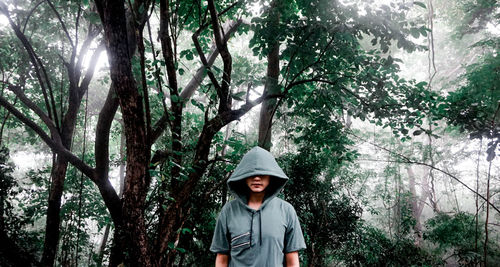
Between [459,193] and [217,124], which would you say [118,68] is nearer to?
[217,124]

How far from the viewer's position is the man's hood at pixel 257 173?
69.3 inches

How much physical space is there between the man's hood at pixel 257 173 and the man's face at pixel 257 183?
2.1 inches

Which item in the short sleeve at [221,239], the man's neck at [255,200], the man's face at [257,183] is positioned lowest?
the short sleeve at [221,239]

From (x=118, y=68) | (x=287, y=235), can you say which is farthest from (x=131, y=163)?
(x=287, y=235)

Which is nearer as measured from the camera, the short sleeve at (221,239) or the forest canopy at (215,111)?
the short sleeve at (221,239)

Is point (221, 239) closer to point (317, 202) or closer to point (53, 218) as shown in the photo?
point (53, 218)

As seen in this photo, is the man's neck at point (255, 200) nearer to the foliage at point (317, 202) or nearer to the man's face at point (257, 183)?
the man's face at point (257, 183)

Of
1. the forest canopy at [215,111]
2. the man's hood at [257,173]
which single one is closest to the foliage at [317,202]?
the forest canopy at [215,111]

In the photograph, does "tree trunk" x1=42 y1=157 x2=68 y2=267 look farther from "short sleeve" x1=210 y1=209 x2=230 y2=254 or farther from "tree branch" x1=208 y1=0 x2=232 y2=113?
"short sleeve" x1=210 y1=209 x2=230 y2=254

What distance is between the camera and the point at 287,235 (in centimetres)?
177

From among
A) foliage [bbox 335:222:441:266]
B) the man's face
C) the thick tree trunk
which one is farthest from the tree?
foliage [bbox 335:222:441:266]

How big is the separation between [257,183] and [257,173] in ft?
0.29

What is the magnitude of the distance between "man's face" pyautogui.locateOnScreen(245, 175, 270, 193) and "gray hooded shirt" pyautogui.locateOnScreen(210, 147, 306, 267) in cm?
6

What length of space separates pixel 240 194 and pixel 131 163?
882 mm
